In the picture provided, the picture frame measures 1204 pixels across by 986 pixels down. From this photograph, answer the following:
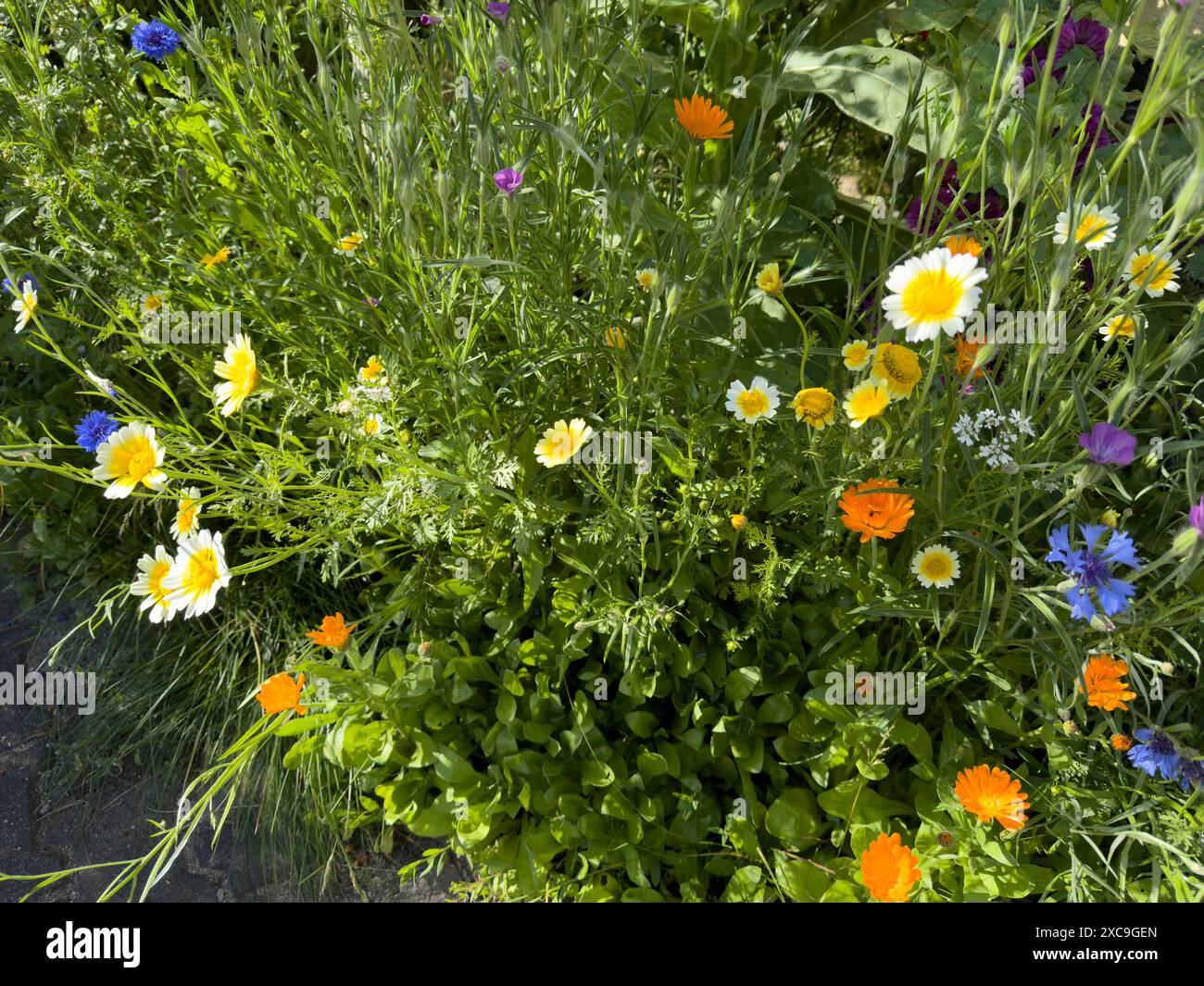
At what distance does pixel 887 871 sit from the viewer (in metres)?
1.25

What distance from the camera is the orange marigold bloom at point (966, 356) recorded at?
50.5 inches

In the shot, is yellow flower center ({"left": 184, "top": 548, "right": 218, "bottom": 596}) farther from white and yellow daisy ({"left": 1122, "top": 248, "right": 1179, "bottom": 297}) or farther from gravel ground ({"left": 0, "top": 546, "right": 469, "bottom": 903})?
white and yellow daisy ({"left": 1122, "top": 248, "right": 1179, "bottom": 297})

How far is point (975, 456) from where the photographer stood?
1.42 metres

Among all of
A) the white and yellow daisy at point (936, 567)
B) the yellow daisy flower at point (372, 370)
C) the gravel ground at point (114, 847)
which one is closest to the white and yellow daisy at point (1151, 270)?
the white and yellow daisy at point (936, 567)

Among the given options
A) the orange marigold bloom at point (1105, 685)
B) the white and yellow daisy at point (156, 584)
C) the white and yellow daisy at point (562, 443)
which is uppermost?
the white and yellow daisy at point (562, 443)

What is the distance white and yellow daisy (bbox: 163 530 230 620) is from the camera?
4.20 ft

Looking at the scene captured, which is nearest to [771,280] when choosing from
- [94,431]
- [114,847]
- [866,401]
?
[866,401]

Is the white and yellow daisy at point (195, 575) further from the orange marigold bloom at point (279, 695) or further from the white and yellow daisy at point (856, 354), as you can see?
the white and yellow daisy at point (856, 354)

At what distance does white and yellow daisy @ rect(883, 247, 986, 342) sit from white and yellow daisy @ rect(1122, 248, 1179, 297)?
0.62 feet

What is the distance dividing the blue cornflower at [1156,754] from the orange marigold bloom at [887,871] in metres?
0.38

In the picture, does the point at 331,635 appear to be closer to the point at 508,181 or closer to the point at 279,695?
the point at 279,695

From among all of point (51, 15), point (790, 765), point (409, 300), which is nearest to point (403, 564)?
point (409, 300)

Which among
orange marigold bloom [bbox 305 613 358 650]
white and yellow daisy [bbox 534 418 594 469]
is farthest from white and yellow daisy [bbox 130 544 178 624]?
white and yellow daisy [bbox 534 418 594 469]

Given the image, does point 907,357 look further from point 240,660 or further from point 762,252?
point 240,660
